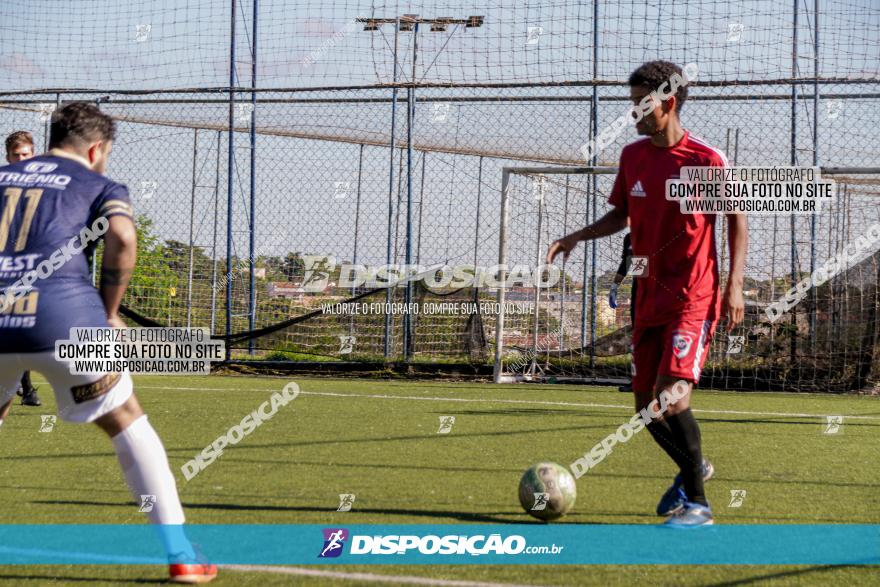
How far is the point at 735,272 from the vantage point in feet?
16.9

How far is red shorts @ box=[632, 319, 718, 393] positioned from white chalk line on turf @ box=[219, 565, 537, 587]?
1.81 m

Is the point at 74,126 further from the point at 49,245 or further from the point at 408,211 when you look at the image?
the point at 408,211

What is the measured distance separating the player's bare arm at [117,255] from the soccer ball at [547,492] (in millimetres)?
2271

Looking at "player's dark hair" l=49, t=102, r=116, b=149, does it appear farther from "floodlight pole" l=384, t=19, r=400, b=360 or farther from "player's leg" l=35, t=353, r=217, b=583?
"floodlight pole" l=384, t=19, r=400, b=360

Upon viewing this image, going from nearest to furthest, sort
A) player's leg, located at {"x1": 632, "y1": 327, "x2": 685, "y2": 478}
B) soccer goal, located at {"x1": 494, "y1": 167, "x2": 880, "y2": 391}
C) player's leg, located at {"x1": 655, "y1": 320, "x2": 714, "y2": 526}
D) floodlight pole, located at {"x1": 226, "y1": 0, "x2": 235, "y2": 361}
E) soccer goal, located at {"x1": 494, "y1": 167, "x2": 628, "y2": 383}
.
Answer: player's leg, located at {"x1": 655, "y1": 320, "x2": 714, "y2": 526}, player's leg, located at {"x1": 632, "y1": 327, "x2": 685, "y2": 478}, soccer goal, located at {"x1": 494, "y1": 167, "x2": 880, "y2": 391}, soccer goal, located at {"x1": 494, "y1": 167, "x2": 628, "y2": 383}, floodlight pole, located at {"x1": 226, "y1": 0, "x2": 235, "y2": 361}

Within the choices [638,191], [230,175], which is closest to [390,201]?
[230,175]

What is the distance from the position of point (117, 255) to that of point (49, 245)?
0.25 m

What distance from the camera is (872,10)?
1433 cm

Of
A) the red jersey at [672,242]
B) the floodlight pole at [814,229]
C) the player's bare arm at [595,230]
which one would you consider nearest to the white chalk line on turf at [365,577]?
the red jersey at [672,242]

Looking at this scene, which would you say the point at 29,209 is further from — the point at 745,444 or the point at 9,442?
the point at 745,444

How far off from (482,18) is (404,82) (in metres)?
1.88

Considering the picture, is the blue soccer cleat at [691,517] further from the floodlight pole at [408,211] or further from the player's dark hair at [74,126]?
the floodlight pole at [408,211]

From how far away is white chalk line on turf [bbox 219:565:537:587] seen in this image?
12.1 ft

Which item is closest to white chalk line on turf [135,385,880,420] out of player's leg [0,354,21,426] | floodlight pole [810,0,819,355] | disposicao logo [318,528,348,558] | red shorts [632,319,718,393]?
floodlight pole [810,0,819,355]
